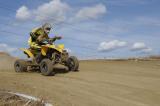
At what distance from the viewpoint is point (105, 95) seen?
1119cm

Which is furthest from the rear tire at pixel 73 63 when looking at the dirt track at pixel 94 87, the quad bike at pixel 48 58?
the dirt track at pixel 94 87

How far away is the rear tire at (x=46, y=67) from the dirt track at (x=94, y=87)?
0.26 m

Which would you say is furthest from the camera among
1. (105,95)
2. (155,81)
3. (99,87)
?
(155,81)

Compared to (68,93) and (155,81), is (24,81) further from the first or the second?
(155,81)

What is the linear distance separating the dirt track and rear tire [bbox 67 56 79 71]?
0.55 meters

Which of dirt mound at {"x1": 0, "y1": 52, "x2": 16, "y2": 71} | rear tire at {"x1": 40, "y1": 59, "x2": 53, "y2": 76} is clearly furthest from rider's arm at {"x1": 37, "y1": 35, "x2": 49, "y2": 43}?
dirt mound at {"x1": 0, "y1": 52, "x2": 16, "y2": 71}

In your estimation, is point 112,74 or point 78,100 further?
point 112,74

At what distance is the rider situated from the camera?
54.7 feet

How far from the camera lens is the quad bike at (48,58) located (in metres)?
16.2

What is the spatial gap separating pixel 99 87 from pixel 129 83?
1229 millimetres

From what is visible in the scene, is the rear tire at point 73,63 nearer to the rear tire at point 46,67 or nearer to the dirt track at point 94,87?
the dirt track at point 94,87

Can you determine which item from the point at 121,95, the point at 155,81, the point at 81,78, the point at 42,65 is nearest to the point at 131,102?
the point at 121,95

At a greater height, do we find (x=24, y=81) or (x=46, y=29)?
(x=46, y=29)

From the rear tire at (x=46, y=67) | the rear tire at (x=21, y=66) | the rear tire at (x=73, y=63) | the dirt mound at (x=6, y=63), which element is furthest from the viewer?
the dirt mound at (x=6, y=63)
